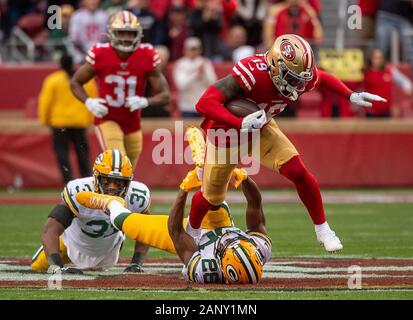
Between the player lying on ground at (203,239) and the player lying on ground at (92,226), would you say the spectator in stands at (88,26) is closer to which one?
the player lying on ground at (92,226)

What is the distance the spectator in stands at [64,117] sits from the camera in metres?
14.2

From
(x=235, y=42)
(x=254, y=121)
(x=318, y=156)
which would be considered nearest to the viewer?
(x=254, y=121)

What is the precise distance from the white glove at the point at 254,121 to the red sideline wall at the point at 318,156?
26.4 feet

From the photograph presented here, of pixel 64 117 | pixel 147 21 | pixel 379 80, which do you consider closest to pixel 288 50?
pixel 64 117

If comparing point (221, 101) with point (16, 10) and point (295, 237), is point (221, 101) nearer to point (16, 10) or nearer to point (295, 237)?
point (295, 237)

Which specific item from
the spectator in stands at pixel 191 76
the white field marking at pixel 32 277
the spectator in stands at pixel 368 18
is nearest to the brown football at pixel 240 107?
the white field marking at pixel 32 277

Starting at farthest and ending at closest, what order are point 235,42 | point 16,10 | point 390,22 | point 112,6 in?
point 16,10, point 390,22, point 112,6, point 235,42

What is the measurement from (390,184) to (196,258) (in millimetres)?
9149

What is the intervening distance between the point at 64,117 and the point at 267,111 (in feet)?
21.5

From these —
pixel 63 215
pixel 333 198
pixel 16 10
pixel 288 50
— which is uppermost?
pixel 16 10

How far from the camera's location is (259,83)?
26.6ft

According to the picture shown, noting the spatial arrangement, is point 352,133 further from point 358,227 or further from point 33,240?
point 33,240

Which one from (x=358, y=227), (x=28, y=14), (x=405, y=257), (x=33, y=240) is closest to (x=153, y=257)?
(x=33, y=240)

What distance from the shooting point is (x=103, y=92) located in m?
10.8
